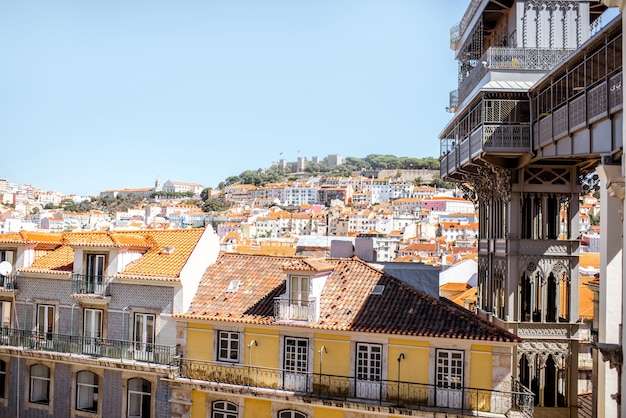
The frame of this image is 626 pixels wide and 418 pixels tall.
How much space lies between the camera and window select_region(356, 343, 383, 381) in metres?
16.2

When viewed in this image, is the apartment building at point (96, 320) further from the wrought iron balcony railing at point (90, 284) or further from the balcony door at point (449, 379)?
the balcony door at point (449, 379)

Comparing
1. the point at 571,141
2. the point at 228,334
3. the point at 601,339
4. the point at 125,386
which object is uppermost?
the point at 571,141

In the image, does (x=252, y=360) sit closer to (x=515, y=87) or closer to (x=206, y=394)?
(x=206, y=394)

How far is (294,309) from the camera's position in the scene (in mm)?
16875

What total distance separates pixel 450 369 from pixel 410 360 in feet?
3.22

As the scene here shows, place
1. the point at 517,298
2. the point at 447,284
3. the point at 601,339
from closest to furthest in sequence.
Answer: the point at 601,339
the point at 517,298
the point at 447,284

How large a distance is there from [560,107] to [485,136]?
293cm

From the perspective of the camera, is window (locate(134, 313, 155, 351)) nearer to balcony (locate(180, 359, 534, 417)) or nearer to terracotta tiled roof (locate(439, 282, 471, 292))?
balcony (locate(180, 359, 534, 417))

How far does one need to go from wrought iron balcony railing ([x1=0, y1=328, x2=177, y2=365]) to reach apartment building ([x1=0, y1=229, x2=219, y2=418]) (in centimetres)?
3

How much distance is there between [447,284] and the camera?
36.7 metres

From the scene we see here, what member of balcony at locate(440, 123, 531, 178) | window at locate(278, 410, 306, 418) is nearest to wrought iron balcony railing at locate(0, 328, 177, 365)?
window at locate(278, 410, 306, 418)

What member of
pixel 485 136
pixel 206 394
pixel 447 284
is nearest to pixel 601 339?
pixel 485 136

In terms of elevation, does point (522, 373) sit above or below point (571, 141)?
below

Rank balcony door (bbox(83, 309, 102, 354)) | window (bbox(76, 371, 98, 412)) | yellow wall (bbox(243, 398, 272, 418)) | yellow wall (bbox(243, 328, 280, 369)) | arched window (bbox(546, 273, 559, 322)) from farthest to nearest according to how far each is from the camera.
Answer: window (bbox(76, 371, 98, 412)), balcony door (bbox(83, 309, 102, 354)), arched window (bbox(546, 273, 559, 322)), yellow wall (bbox(243, 328, 280, 369)), yellow wall (bbox(243, 398, 272, 418))
